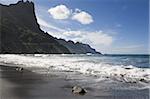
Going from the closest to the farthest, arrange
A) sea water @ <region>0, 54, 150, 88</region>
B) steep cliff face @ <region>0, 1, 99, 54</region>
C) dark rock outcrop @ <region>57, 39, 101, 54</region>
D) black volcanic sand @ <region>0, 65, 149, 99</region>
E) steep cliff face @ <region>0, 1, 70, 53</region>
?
1. black volcanic sand @ <region>0, 65, 149, 99</region>
2. sea water @ <region>0, 54, 150, 88</region>
3. steep cliff face @ <region>0, 1, 70, 53</region>
4. steep cliff face @ <region>0, 1, 99, 54</region>
5. dark rock outcrop @ <region>57, 39, 101, 54</region>

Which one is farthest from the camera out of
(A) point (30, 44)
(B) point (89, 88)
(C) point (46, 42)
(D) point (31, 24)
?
(D) point (31, 24)

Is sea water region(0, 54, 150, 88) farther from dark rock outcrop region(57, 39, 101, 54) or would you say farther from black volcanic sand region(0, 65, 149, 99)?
dark rock outcrop region(57, 39, 101, 54)

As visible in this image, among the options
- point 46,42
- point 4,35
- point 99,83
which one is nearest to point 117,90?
point 99,83

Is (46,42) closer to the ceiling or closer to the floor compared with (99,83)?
closer to the ceiling

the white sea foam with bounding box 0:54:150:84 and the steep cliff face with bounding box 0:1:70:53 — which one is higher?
the steep cliff face with bounding box 0:1:70:53

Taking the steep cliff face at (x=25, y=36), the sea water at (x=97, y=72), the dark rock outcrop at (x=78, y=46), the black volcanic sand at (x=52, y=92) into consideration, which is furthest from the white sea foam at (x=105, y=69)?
the dark rock outcrop at (x=78, y=46)

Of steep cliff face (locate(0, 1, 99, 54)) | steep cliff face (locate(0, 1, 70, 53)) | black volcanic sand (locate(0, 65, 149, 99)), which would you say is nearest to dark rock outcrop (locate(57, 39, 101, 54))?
steep cliff face (locate(0, 1, 99, 54))

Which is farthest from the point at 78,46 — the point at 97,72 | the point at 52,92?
the point at 52,92

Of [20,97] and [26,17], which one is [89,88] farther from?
[26,17]

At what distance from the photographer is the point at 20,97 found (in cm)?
973

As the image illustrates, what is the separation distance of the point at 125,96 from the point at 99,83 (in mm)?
2828

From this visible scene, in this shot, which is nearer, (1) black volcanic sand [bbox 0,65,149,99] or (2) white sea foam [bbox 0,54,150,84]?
(1) black volcanic sand [bbox 0,65,149,99]

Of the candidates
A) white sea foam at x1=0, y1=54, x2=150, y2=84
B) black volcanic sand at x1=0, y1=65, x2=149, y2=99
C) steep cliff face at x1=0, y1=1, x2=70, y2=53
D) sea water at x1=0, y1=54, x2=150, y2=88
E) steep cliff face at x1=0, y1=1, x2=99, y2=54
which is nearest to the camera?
black volcanic sand at x1=0, y1=65, x2=149, y2=99

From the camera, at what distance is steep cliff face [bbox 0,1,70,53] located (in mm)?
69506
